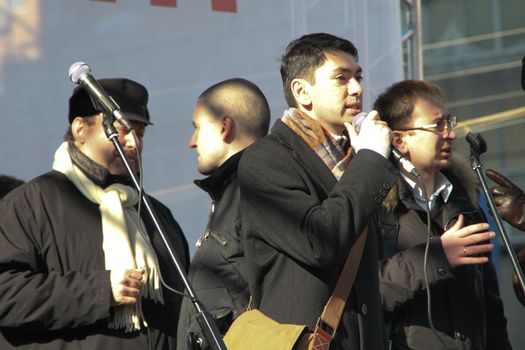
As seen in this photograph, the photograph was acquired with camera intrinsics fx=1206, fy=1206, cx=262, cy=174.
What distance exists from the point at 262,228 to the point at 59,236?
3.57 feet

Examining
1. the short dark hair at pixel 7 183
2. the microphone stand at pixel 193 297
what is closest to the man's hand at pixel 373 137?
the microphone stand at pixel 193 297

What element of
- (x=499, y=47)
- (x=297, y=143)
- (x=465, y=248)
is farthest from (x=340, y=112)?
(x=499, y=47)

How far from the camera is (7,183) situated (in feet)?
16.4

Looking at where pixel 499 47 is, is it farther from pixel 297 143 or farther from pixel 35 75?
pixel 297 143

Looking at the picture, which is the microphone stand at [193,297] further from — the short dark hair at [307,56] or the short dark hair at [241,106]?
the short dark hair at [241,106]

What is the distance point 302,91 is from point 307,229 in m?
0.59

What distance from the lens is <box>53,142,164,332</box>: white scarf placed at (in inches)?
173

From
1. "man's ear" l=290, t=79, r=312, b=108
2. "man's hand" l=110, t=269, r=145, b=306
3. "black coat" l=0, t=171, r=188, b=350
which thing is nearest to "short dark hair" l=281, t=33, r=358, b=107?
"man's ear" l=290, t=79, r=312, b=108

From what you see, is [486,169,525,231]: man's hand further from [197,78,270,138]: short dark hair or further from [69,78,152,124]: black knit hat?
[69,78,152,124]: black knit hat

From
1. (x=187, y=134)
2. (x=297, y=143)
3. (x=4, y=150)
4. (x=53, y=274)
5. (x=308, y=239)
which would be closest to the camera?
(x=308, y=239)

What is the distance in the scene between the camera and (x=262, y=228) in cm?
360

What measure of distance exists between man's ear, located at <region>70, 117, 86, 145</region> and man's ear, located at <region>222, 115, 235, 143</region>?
544mm

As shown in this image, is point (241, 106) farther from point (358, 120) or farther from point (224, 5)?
point (358, 120)

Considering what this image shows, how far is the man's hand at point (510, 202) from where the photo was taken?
501 cm
